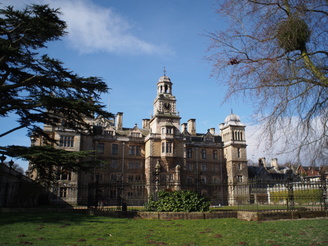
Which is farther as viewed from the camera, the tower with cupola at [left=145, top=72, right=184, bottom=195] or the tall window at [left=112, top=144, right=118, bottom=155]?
the tall window at [left=112, top=144, right=118, bottom=155]

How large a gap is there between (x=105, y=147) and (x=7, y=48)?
24.4 m

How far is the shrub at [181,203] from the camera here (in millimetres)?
12523

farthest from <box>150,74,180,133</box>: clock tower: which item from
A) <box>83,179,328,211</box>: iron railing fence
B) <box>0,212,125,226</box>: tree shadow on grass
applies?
<box>0,212,125,226</box>: tree shadow on grass

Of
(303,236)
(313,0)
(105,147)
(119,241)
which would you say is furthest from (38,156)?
(105,147)

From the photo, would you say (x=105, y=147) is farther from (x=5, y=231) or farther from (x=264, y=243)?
(x=264, y=243)

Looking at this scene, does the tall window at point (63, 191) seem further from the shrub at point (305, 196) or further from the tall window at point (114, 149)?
the shrub at point (305, 196)

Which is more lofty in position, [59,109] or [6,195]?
[59,109]

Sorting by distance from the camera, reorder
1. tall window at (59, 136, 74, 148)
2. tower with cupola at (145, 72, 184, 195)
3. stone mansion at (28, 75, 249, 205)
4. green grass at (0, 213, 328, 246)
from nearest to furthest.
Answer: green grass at (0, 213, 328, 246) → tall window at (59, 136, 74, 148) → stone mansion at (28, 75, 249, 205) → tower with cupola at (145, 72, 184, 195)

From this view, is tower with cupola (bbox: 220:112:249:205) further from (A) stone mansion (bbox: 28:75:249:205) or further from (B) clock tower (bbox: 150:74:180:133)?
(B) clock tower (bbox: 150:74:180:133)

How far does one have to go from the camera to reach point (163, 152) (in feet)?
119

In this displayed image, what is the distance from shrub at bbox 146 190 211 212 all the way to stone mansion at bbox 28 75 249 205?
1972 cm

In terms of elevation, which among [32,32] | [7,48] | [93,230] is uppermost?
[32,32]

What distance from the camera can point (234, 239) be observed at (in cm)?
700

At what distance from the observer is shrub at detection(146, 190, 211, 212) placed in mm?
12523
